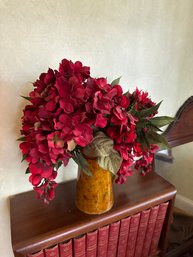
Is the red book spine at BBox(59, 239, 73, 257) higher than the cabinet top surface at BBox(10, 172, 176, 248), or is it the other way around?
the cabinet top surface at BBox(10, 172, 176, 248)

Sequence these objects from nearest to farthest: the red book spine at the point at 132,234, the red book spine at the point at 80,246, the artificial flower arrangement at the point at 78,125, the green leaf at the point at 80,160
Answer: the artificial flower arrangement at the point at 78,125 < the green leaf at the point at 80,160 < the red book spine at the point at 80,246 < the red book spine at the point at 132,234

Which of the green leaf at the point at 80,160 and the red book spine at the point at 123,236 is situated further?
the red book spine at the point at 123,236

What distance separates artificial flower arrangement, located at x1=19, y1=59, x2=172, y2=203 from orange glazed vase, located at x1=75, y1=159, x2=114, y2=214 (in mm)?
94

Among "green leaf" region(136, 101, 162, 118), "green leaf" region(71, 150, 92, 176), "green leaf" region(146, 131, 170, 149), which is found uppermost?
"green leaf" region(136, 101, 162, 118)

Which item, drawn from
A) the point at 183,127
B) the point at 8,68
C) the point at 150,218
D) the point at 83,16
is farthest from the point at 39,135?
the point at 183,127

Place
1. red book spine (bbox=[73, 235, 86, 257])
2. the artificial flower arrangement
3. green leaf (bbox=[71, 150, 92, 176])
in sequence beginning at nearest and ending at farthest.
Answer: the artificial flower arrangement → green leaf (bbox=[71, 150, 92, 176]) → red book spine (bbox=[73, 235, 86, 257])

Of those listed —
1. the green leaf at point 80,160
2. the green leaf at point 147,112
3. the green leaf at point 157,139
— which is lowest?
the green leaf at point 80,160

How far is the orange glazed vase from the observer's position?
0.79 metres

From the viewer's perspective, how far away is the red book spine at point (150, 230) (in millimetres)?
983

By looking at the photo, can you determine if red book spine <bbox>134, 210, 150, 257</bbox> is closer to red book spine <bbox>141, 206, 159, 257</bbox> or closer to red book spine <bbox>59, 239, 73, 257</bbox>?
red book spine <bbox>141, 206, 159, 257</bbox>

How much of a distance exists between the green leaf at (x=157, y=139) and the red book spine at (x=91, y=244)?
16.8 inches

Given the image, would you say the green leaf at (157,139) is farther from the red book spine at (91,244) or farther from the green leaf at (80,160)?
the red book spine at (91,244)

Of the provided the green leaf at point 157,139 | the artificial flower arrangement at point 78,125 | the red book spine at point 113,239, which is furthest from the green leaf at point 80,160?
the red book spine at point 113,239

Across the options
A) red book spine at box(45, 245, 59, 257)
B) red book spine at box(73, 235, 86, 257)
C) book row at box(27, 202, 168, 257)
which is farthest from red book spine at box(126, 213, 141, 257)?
red book spine at box(45, 245, 59, 257)
